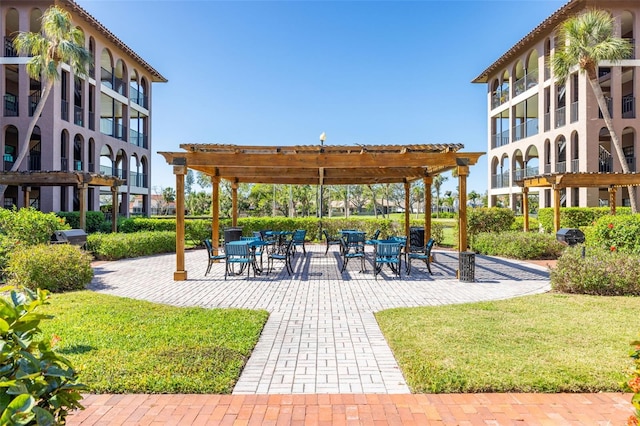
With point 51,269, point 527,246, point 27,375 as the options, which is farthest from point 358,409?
point 527,246

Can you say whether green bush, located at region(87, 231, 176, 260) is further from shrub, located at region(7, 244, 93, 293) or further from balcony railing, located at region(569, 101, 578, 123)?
balcony railing, located at region(569, 101, 578, 123)

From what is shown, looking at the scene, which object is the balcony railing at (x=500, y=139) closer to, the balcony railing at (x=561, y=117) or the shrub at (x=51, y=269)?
the balcony railing at (x=561, y=117)

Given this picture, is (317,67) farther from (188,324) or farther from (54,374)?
(54,374)

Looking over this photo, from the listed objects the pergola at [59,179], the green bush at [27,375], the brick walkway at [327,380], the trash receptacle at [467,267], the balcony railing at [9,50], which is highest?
the balcony railing at [9,50]

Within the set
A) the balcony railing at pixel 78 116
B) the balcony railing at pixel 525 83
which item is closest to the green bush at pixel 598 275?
the balcony railing at pixel 525 83

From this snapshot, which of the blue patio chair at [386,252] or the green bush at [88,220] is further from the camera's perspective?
the green bush at [88,220]

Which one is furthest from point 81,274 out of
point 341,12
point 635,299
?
point 341,12

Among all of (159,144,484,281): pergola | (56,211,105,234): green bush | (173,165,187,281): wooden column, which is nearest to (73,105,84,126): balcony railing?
(56,211,105,234): green bush

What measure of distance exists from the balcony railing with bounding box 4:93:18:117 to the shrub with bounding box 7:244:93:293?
15.7 metres

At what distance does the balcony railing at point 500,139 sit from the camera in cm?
2768

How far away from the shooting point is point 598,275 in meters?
7.50

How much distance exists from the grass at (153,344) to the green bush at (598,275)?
638 centimetres

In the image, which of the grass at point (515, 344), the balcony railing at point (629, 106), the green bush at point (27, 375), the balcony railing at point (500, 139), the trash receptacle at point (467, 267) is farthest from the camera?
the balcony railing at point (500, 139)

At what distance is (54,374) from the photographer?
5.65 ft
